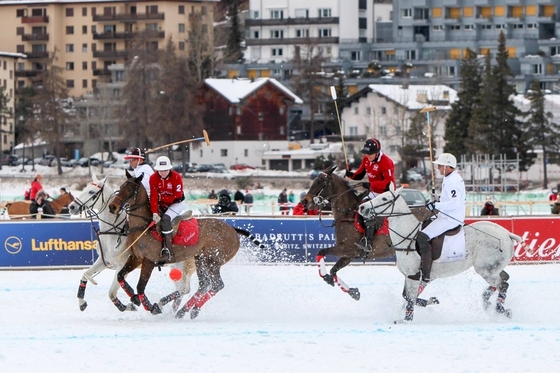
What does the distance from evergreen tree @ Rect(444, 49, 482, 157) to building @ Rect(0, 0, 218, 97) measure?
4928cm

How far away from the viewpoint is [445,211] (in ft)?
44.0

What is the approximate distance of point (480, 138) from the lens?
62.2 m

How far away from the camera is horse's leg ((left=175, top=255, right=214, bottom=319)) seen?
1391 cm

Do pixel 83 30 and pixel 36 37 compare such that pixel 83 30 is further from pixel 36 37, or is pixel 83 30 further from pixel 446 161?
pixel 446 161

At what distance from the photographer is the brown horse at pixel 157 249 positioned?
1378cm

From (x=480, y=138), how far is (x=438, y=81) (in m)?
21.8

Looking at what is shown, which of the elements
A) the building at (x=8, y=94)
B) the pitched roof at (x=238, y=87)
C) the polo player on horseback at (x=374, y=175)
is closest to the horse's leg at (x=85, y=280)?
the polo player on horseback at (x=374, y=175)

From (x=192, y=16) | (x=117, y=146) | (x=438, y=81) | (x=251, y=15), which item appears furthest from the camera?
(x=251, y=15)

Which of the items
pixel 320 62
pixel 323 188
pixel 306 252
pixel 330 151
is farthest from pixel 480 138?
pixel 323 188

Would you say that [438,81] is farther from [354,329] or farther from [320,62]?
[354,329]

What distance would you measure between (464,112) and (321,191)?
51508 mm

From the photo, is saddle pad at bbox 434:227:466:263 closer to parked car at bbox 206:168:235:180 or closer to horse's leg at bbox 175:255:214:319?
horse's leg at bbox 175:255:214:319

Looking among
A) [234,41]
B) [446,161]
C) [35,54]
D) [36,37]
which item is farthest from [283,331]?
[36,37]

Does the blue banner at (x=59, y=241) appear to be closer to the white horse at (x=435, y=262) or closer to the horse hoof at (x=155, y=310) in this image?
the horse hoof at (x=155, y=310)
